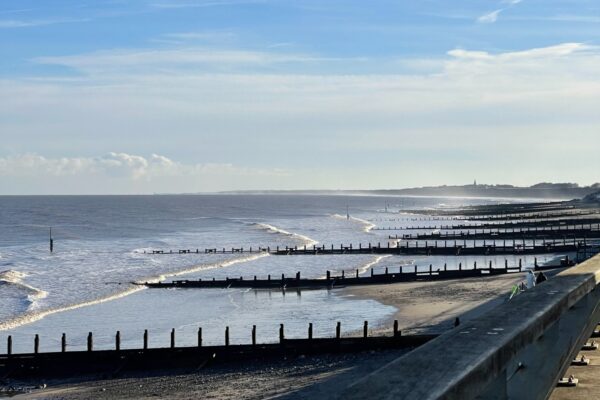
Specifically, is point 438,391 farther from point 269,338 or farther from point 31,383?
point 269,338

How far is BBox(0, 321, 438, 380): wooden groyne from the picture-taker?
26625 millimetres

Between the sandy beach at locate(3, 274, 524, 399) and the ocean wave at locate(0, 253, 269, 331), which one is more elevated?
the sandy beach at locate(3, 274, 524, 399)

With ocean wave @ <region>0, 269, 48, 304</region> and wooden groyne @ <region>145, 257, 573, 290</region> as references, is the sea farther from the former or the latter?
wooden groyne @ <region>145, 257, 573, 290</region>

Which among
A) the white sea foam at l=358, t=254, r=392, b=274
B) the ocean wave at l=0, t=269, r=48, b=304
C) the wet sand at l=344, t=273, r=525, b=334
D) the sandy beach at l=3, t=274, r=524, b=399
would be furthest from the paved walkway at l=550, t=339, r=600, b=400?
the white sea foam at l=358, t=254, r=392, b=274

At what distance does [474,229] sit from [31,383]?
9796 centimetres

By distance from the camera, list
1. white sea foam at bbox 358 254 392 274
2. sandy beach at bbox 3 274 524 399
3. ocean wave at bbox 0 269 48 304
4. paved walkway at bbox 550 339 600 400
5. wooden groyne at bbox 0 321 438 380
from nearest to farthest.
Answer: paved walkway at bbox 550 339 600 400 → sandy beach at bbox 3 274 524 399 → wooden groyne at bbox 0 321 438 380 → ocean wave at bbox 0 269 48 304 → white sea foam at bbox 358 254 392 274

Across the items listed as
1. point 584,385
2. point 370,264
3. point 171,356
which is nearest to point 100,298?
point 171,356

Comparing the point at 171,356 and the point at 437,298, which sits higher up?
the point at 171,356

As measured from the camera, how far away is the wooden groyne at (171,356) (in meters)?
26.6

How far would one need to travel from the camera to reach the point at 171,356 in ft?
89.1

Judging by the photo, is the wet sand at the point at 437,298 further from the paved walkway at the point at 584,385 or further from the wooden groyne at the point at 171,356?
the paved walkway at the point at 584,385

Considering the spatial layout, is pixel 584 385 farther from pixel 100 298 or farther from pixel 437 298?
pixel 100 298

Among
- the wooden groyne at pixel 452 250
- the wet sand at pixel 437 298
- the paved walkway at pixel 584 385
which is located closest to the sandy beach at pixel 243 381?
the wet sand at pixel 437 298

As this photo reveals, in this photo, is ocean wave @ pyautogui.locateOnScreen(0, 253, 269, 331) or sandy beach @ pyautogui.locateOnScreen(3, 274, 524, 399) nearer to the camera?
sandy beach @ pyautogui.locateOnScreen(3, 274, 524, 399)
